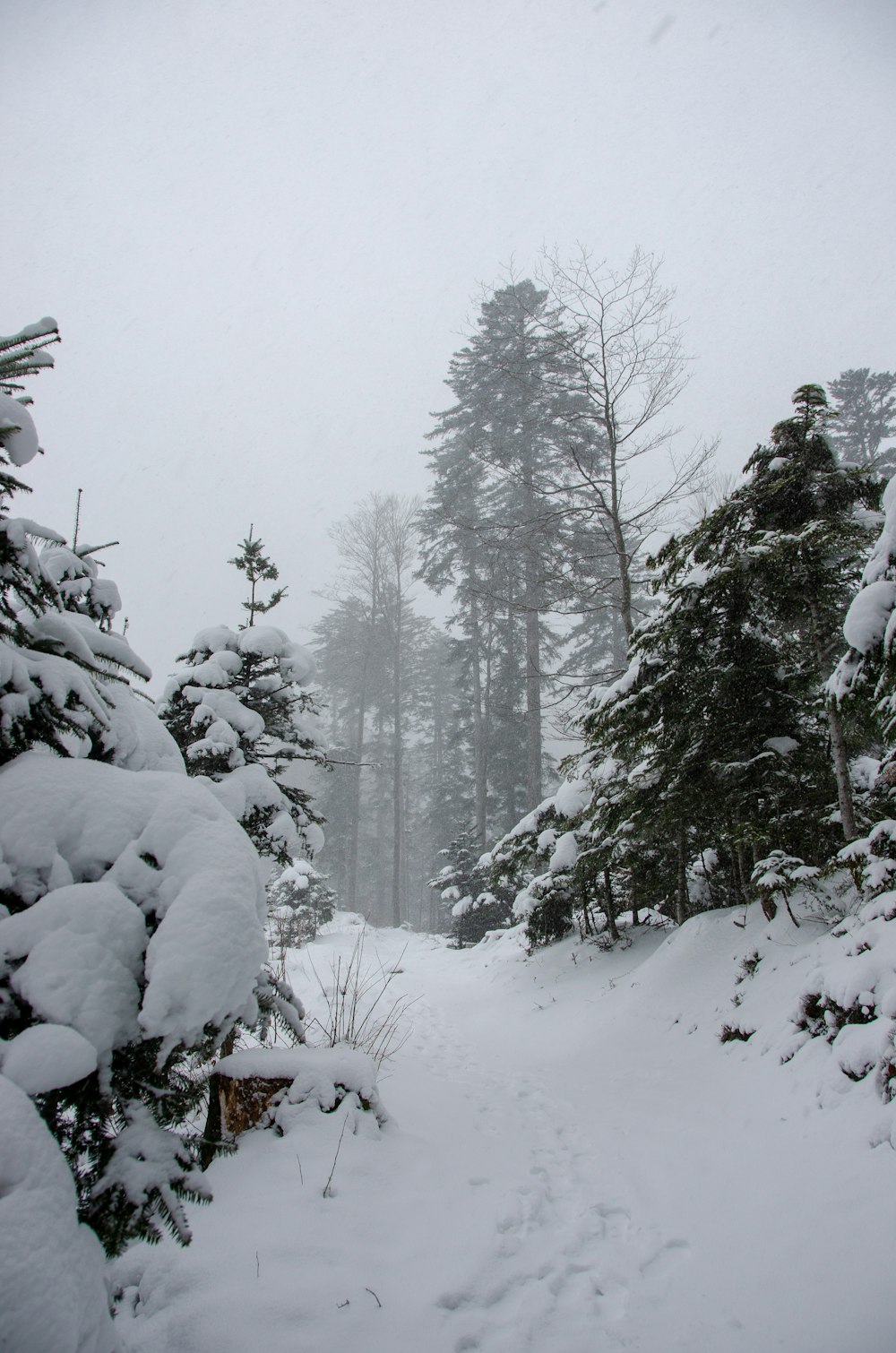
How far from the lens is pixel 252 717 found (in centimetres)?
495

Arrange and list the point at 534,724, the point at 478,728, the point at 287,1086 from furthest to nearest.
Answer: the point at 478,728, the point at 534,724, the point at 287,1086

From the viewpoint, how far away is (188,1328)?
1922mm

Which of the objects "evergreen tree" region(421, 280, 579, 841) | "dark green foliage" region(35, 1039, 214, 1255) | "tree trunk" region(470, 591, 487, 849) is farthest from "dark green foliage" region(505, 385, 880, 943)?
"tree trunk" region(470, 591, 487, 849)

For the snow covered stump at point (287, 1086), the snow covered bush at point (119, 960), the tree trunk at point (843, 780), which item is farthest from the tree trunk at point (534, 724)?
the snow covered bush at point (119, 960)

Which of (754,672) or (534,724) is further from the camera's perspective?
(534,724)

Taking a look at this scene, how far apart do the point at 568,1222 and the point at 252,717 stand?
3.85 m

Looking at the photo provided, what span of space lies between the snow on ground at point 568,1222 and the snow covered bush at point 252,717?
218cm

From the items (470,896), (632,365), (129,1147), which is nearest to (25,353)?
(129,1147)

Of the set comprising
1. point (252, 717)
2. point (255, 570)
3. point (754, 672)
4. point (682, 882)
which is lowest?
point (682, 882)

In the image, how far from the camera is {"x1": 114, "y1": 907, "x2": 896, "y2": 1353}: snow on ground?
2043 millimetres

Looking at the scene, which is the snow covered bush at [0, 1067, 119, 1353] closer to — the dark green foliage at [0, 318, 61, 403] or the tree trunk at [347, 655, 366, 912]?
the dark green foliage at [0, 318, 61, 403]

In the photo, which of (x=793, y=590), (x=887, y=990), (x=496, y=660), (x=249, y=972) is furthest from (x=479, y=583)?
(x=249, y=972)

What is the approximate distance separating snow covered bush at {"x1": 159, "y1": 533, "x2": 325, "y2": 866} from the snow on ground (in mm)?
2177

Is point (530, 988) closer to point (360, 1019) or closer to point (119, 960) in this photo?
point (360, 1019)
